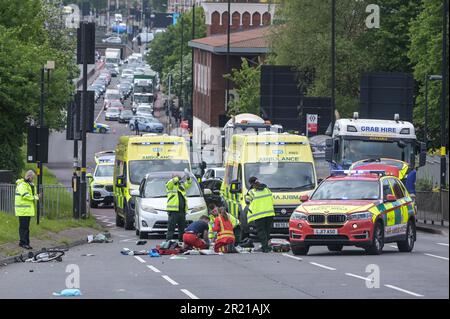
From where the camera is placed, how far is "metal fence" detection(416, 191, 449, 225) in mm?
45672

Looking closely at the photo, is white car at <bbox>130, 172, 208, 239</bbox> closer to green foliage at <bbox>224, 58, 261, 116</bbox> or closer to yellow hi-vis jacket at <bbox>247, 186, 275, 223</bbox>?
yellow hi-vis jacket at <bbox>247, 186, 275, 223</bbox>

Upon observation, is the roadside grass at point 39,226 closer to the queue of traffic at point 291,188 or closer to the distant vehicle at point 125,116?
the queue of traffic at point 291,188

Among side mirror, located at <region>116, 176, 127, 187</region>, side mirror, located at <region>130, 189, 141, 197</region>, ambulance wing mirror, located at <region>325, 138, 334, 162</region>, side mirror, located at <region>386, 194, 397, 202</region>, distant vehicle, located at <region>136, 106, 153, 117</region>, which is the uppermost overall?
distant vehicle, located at <region>136, 106, 153, 117</region>

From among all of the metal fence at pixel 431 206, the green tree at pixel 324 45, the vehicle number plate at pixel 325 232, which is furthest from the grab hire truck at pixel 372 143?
the green tree at pixel 324 45

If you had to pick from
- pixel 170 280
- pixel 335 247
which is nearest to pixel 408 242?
pixel 335 247

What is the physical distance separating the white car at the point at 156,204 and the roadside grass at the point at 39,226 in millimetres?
2194

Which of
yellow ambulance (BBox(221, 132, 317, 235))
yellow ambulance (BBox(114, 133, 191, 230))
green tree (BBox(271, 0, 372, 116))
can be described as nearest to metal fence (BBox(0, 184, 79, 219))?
yellow ambulance (BBox(114, 133, 191, 230))

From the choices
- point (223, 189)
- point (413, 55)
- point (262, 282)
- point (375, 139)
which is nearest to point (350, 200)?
point (262, 282)

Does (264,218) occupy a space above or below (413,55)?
below

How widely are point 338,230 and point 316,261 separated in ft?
3.66

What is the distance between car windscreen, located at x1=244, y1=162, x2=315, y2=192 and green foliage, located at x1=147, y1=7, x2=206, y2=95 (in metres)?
99.4

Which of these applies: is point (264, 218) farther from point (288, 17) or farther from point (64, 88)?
point (288, 17)

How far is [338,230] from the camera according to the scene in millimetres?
28828
